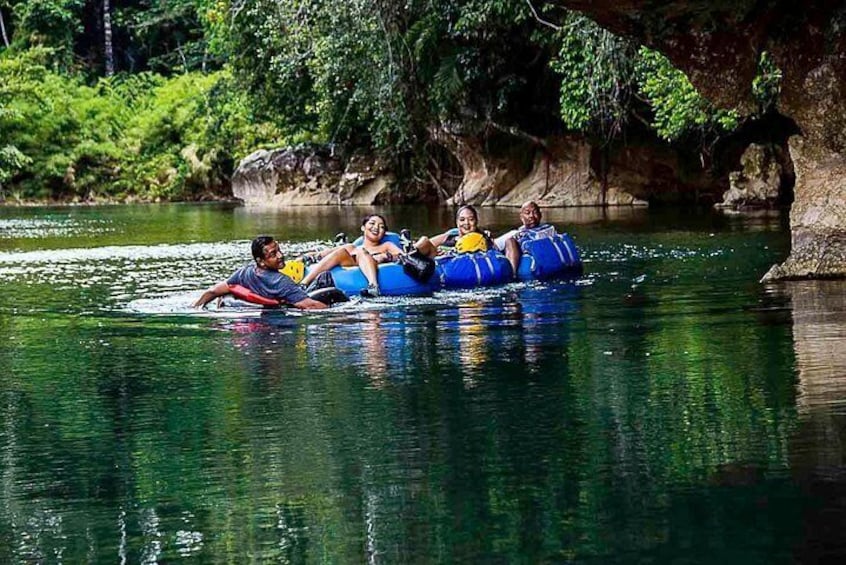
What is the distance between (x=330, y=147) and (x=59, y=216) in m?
7.65

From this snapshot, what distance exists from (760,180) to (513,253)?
50.7 ft

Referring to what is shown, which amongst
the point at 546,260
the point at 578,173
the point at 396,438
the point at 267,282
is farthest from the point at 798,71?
the point at 578,173

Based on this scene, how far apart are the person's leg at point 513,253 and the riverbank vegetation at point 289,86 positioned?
505cm

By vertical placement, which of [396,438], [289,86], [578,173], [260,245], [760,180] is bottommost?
[396,438]

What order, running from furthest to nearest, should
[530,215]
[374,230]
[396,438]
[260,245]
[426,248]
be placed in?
[530,215]
[374,230]
[426,248]
[260,245]
[396,438]

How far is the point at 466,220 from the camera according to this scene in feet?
58.4

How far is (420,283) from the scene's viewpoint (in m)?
16.4

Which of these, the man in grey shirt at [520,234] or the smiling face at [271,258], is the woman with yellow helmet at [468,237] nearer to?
the man in grey shirt at [520,234]

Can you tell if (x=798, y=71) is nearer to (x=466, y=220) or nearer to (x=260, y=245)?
(x=466, y=220)

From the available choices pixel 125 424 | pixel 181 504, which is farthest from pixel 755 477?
pixel 125 424

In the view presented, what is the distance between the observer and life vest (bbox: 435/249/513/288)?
1683 cm

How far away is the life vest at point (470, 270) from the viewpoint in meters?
16.8

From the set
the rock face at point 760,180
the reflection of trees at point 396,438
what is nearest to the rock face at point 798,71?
the reflection of trees at point 396,438

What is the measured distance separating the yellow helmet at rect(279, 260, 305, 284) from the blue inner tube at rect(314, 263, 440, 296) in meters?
0.36
